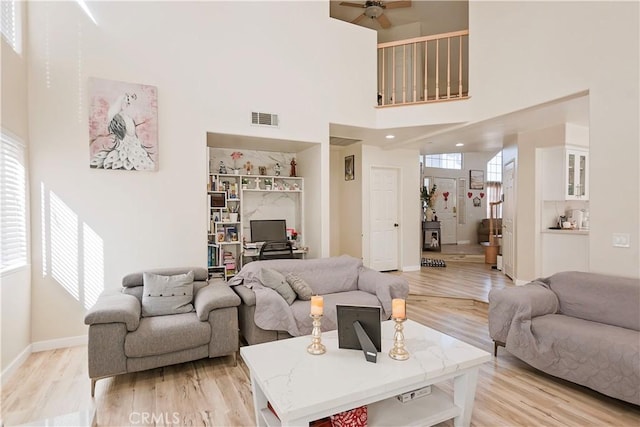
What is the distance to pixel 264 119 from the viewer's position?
14.5ft

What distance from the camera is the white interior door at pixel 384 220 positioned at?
6562 millimetres

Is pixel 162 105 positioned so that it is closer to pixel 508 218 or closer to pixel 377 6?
pixel 377 6

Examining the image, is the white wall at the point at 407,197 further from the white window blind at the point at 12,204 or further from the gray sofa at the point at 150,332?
the white window blind at the point at 12,204

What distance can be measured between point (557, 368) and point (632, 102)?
2.40 m

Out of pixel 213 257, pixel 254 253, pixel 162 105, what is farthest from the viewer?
pixel 254 253

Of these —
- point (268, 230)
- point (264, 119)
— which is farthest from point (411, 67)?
point (268, 230)

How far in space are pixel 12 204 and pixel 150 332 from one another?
176 centimetres

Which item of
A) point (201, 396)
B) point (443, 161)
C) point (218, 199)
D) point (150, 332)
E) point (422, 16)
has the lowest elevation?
point (201, 396)

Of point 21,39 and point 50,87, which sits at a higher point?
point 21,39

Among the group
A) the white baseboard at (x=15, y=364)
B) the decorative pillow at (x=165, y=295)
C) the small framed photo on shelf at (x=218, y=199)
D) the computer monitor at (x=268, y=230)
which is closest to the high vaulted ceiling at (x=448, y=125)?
the computer monitor at (x=268, y=230)

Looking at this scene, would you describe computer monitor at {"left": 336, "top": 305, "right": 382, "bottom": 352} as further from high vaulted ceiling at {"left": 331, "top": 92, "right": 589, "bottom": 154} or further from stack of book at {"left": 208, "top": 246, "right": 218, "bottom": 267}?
high vaulted ceiling at {"left": 331, "top": 92, "right": 589, "bottom": 154}

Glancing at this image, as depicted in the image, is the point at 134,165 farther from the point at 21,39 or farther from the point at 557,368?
the point at 557,368

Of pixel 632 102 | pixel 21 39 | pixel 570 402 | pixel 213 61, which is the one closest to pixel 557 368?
pixel 570 402

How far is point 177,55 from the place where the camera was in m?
3.93
